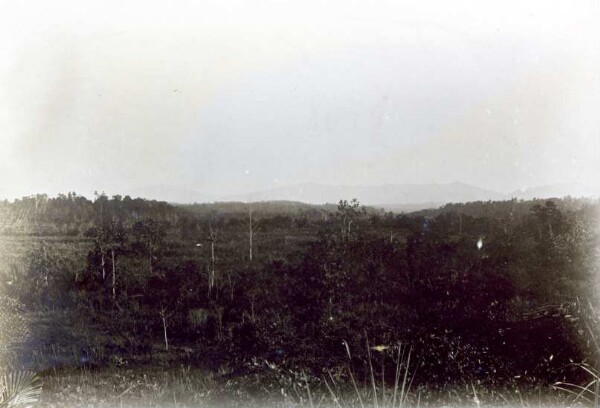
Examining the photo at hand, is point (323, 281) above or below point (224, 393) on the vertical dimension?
above

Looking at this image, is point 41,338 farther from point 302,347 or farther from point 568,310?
point 568,310

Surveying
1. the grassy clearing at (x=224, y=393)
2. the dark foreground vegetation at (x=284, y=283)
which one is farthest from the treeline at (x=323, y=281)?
the grassy clearing at (x=224, y=393)

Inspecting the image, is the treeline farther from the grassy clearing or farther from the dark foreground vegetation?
the grassy clearing

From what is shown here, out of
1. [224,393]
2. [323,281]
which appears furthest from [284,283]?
[224,393]

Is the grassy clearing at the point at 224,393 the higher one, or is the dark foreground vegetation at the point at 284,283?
the dark foreground vegetation at the point at 284,283

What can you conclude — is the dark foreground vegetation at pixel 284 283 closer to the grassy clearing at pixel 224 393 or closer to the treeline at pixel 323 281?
the treeline at pixel 323 281

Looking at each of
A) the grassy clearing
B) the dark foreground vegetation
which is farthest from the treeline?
the grassy clearing

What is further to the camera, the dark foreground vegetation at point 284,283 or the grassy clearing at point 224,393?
the dark foreground vegetation at point 284,283

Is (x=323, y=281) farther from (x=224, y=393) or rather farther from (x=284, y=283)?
(x=224, y=393)
